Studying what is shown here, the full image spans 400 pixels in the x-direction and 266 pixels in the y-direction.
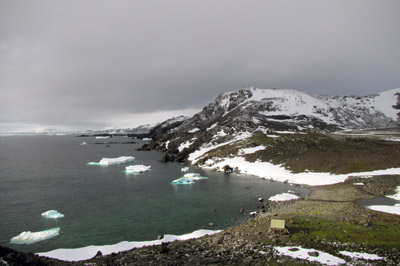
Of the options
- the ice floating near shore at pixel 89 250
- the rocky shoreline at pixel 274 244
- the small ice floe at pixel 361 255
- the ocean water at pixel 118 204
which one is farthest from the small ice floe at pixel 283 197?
the small ice floe at pixel 361 255

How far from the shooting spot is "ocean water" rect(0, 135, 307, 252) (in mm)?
35812

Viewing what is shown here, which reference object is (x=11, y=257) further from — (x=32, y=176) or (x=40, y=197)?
(x=32, y=176)

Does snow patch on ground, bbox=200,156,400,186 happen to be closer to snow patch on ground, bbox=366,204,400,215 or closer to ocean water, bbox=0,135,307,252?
ocean water, bbox=0,135,307,252

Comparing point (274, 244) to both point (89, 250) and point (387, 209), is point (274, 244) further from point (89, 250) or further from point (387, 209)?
point (387, 209)

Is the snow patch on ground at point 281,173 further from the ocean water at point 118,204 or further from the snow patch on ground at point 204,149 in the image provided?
the snow patch on ground at point 204,149

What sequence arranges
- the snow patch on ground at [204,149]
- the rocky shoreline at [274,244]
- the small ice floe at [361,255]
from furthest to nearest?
1. the snow patch on ground at [204,149]
2. the rocky shoreline at [274,244]
3. the small ice floe at [361,255]

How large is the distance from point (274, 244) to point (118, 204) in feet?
113

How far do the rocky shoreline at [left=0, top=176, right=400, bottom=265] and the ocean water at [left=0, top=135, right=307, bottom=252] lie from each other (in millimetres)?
8348

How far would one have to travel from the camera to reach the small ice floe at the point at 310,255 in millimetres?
21469

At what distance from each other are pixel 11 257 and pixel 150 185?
50.9 meters

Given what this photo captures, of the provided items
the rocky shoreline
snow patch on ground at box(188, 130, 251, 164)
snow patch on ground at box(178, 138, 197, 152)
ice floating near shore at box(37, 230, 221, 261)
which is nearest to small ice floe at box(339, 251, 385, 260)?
the rocky shoreline

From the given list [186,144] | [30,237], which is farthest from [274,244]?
[186,144]

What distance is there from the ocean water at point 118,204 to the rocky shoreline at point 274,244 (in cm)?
835

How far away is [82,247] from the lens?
30891mm
